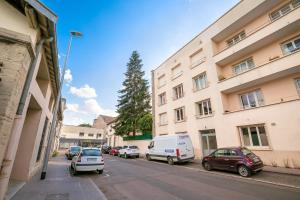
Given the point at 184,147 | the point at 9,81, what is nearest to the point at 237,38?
the point at 184,147

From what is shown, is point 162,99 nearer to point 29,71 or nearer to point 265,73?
point 265,73

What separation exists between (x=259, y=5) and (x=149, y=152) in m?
17.2

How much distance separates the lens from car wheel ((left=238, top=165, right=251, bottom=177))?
8461mm

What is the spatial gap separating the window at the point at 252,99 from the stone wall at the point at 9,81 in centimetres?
1547

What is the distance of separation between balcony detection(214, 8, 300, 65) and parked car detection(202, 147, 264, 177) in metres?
8.94

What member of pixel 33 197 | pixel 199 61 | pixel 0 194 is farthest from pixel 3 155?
pixel 199 61

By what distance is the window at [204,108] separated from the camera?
16561 mm

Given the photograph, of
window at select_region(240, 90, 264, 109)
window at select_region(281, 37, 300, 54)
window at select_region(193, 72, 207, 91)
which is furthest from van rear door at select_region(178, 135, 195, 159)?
window at select_region(281, 37, 300, 54)

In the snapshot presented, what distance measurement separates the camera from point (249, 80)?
12.8 meters

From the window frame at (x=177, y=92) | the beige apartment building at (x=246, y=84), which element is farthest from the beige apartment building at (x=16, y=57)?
the window frame at (x=177, y=92)

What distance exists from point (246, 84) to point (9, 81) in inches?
594

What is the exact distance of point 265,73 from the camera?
11891 mm

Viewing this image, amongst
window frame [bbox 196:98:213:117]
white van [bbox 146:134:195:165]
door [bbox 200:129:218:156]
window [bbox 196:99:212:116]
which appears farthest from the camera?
window [bbox 196:99:212:116]

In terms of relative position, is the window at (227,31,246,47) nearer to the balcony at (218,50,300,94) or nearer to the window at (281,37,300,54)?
the window at (281,37,300,54)
